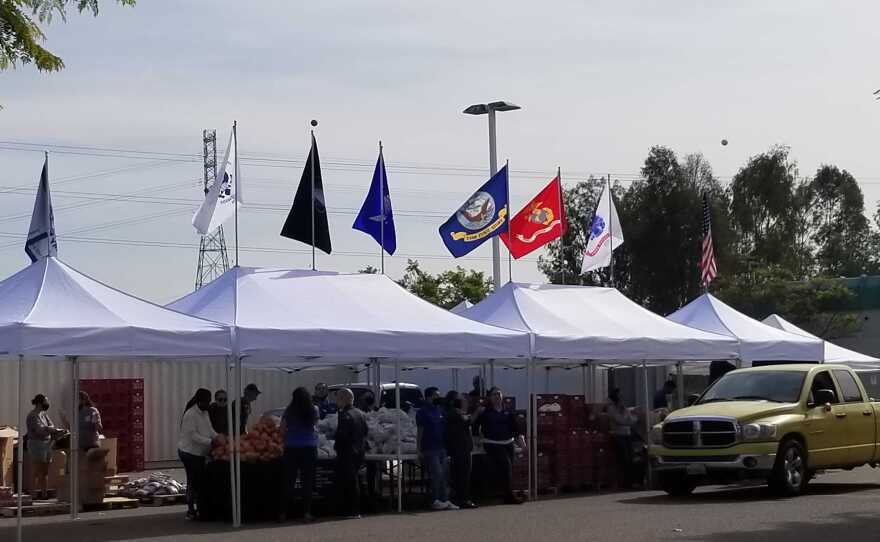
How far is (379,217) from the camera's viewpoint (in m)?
24.3

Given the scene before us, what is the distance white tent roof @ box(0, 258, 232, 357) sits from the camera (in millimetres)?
14969

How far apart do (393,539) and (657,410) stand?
9780 mm

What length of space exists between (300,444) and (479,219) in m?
8.22

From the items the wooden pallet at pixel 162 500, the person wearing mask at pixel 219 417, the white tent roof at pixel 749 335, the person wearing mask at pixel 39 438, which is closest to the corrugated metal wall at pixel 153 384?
the person wearing mask at pixel 39 438

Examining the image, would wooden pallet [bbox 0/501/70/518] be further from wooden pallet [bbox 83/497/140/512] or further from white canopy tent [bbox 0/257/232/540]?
white canopy tent [bbox 0/257/232/540]

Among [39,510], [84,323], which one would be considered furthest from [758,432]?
[39,510]

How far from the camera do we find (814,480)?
22453 mm

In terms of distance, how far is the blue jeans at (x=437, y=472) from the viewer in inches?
736

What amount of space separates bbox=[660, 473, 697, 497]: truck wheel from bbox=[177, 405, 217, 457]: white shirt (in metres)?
6.61

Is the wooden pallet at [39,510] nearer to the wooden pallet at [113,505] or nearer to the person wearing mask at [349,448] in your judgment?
the wooden pallet at [113,505]

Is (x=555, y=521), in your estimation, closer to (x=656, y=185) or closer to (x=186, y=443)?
(x=186, y=443)

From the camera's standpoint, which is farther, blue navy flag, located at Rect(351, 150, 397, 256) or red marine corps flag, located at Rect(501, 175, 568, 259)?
red marine corps flag, located at Rect(501, 175, 568, 259)

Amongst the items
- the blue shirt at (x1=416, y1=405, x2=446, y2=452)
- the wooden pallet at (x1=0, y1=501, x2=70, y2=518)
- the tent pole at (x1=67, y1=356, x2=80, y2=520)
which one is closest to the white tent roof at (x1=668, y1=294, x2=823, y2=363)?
the blue shirt at (x1=416, y1=405, x2=446, y2=452)

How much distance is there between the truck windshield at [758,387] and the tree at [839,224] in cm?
5658
